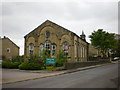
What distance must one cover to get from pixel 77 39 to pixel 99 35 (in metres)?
→ 15.0

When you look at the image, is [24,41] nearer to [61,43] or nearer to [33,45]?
[33,45]

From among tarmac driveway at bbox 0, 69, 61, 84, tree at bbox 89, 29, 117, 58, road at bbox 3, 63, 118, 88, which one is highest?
tree at bbox 89, 29, 117, 58

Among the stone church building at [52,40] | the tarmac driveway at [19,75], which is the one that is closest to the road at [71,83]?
the tarmac driveway at [19,75]

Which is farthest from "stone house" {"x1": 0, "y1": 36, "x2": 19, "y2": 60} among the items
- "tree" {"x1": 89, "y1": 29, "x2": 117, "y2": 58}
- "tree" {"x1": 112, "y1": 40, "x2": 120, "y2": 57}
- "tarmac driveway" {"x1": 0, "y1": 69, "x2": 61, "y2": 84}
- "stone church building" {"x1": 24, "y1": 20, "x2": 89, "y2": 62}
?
"tarmac driveway" {"x1": 0, "y1": 69, "x2": 61, "y2": 84}

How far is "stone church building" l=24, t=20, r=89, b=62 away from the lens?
135 ft

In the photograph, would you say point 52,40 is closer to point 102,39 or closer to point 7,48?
point 102,39

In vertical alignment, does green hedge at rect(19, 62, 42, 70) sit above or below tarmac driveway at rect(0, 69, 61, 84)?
above

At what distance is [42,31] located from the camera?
43.9 m

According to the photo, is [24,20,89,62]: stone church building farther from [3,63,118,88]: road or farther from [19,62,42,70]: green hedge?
[3,63,118,88]: road

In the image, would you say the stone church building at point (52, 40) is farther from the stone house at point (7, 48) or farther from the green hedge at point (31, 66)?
the stone house at point (7, 48)

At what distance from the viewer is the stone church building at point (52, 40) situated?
41125mm

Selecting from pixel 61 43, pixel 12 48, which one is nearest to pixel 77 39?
pixel 61 43

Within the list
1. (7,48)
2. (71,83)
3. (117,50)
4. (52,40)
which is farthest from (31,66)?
(117,50)

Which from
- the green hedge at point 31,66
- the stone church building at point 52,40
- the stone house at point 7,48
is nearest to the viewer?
the green hedge at point 31,66
